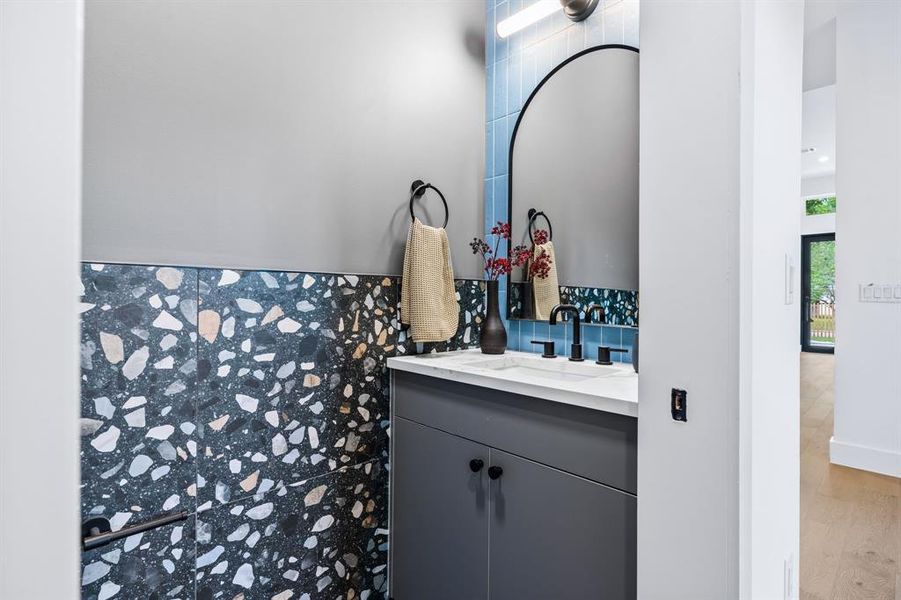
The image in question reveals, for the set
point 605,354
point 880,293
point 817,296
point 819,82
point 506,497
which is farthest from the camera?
point 817,296

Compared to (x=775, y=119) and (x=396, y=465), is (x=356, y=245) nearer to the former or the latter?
(x=396, y=465)

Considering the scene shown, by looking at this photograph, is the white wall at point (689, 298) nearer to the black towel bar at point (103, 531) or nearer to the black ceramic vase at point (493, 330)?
the black ceramic vase at point (493, 330)

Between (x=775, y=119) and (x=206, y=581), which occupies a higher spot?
(x=775, y=119)

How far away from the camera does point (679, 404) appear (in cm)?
90

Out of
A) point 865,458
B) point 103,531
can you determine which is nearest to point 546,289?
point 103,531

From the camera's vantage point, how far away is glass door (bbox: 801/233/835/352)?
8164 millimetres

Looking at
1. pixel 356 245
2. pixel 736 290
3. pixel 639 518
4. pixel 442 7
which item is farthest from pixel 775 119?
pixel 442 7

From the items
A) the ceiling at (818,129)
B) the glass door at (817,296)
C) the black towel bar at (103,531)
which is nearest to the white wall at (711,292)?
the black towel bar at (103,531)

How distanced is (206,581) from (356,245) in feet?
3.42

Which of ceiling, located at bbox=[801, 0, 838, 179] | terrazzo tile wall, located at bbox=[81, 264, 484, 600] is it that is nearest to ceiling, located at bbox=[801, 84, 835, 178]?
ceiling, located at bbox=[801, 0, 838, 179]

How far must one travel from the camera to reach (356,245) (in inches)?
63.5

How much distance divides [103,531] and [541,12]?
215 cm

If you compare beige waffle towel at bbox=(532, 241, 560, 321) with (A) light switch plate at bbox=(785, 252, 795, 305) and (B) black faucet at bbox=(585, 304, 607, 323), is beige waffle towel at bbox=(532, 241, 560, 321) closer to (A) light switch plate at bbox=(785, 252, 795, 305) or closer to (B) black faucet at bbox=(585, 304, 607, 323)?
(B) black faucet at bbox=(585, 304, 607, 323)

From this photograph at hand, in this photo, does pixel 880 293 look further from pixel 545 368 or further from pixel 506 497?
pixel 506 497
